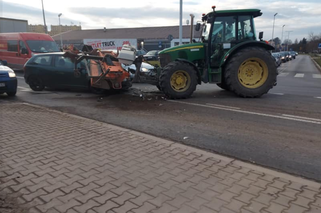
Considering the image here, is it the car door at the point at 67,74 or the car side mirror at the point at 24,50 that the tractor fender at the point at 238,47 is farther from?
the car side mirror at the point at 24,50

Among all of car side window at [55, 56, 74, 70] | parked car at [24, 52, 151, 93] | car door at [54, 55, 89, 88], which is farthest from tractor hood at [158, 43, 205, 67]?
car side window at [55, 56, 74, 70]

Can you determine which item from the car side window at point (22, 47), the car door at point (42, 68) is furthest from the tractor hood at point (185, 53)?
the car side window at point (22, 47)

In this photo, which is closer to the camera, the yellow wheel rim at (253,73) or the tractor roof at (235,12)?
the tractor roof at (235,12)

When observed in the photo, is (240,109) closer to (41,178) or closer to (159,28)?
(41,178)

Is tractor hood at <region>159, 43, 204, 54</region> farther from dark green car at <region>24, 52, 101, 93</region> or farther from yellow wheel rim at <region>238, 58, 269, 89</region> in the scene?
dark green car at <region>24, 52, 101, 93</region>

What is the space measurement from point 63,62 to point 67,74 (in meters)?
0.57

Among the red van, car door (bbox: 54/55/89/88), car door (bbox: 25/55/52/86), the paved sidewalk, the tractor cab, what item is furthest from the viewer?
the red van

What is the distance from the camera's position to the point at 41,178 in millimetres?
3580

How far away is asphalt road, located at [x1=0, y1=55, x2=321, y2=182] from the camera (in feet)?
14.6

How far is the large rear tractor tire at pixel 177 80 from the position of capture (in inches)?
338

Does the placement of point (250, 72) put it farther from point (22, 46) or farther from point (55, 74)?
point (22, 46)

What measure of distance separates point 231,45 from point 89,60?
488 cm

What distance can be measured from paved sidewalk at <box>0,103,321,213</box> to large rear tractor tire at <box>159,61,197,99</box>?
373 centimetres

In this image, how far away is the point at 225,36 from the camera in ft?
29.9
